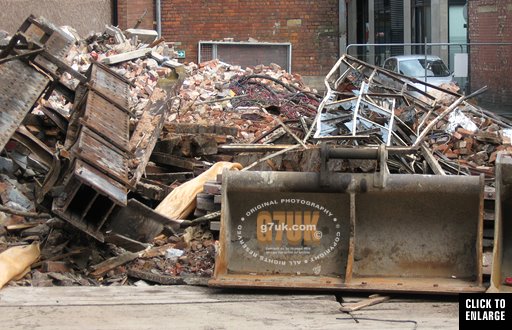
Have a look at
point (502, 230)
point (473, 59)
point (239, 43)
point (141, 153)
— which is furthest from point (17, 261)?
point (473, 59)

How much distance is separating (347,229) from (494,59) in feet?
69.9

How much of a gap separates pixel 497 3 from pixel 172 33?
403 inches

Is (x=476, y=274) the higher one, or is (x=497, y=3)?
(x=497, y=3)

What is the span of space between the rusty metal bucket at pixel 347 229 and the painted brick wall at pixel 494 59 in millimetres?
20277

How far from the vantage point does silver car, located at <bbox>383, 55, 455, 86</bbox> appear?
23875 millimetres

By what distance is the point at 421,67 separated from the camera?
24.5 meters

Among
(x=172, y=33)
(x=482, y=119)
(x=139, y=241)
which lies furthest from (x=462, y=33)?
(x=139, y=241)

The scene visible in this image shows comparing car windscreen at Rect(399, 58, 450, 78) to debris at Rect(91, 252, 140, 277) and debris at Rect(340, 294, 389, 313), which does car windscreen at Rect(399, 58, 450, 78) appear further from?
debris at Rect(340, 294, 389, 313)

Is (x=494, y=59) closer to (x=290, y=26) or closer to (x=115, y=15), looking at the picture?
(x=290, y=26)

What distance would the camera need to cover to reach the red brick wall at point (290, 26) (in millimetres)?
24156

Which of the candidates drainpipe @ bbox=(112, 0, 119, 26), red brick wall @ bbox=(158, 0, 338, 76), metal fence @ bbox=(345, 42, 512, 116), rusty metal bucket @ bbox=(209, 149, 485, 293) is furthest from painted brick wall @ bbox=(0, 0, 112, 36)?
rusty metal bucket @ bbox=(209, 149, 485, 293)

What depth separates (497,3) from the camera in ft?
90.6

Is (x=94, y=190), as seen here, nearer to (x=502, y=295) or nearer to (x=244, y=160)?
(x=244, y=160)

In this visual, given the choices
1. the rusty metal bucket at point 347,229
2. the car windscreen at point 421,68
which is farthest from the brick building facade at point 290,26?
the rusty metal bucket at point 347,229
